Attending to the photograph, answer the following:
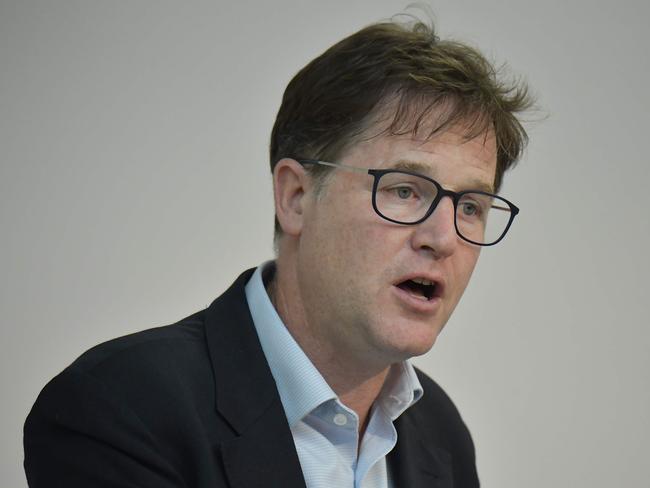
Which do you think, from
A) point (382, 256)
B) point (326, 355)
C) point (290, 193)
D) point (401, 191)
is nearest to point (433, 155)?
point (401, 191)

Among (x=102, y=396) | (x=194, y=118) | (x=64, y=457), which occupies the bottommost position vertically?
(x=64, y=457)

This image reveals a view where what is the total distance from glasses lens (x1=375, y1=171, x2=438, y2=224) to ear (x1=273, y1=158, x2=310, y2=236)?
8.1 inches

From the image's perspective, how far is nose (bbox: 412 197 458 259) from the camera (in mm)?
1856

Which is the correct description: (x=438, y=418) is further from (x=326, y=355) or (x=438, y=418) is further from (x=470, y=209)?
(x=470, y=209)

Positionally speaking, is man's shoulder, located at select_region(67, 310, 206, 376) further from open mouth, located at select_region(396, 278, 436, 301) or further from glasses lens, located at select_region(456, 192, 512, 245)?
glasses lens, located at select_region(456, 192, 512, 245)

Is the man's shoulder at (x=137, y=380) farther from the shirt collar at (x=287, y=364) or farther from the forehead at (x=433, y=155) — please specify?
the forehead at (x=433, y=155)

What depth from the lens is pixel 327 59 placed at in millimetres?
2055

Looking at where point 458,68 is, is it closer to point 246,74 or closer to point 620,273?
point 246,74

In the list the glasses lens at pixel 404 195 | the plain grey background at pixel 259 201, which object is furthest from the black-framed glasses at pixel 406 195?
the plain grey background at pixel 259 201

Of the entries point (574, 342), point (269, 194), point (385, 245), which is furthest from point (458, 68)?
point (574, 342)

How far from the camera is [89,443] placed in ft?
5.46

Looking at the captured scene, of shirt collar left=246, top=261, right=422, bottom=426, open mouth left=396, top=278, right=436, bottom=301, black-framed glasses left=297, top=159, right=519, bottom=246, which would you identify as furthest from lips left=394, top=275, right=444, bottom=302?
shirt collar left=246, top=261, right=422, bottom=426

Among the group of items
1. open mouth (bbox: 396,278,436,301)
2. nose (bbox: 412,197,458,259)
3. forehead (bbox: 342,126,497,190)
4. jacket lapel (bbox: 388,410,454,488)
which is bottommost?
jacket lapel (bbox: 388,410,454,488)

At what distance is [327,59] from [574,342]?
173cm
